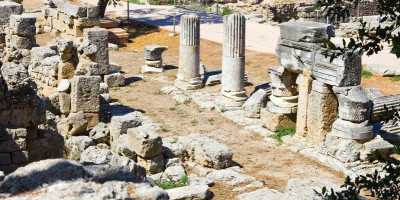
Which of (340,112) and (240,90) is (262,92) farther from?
(340,112)

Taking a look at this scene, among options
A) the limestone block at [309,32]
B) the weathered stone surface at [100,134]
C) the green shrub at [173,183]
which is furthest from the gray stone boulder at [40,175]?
the limestone block at [309,32]

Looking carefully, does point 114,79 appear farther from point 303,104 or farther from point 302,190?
point 302,190

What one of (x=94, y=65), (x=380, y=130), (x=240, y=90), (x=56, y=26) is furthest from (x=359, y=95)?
(x=56, y=26)

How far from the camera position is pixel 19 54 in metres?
18.8

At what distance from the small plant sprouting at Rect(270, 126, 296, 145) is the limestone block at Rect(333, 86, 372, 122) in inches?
76.6

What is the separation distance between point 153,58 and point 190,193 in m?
11.3

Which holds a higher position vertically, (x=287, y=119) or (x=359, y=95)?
(x=359, y=95)

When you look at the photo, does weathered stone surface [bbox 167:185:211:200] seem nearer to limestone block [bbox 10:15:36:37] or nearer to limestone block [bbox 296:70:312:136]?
limestone block [bbox 296:70:312:136]

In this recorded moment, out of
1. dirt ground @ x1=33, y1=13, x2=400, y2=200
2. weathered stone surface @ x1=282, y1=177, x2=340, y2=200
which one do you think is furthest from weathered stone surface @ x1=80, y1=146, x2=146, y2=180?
weathered stone surface @ x1=282, y1=177, x2=340, y2=200

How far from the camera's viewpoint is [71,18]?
81.1 ft

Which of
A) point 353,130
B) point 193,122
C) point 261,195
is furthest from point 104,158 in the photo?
point 193,122

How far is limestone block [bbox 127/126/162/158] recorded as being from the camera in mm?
11648

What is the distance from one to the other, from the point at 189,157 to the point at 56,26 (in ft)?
52.6

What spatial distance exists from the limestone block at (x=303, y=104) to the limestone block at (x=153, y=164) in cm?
348
